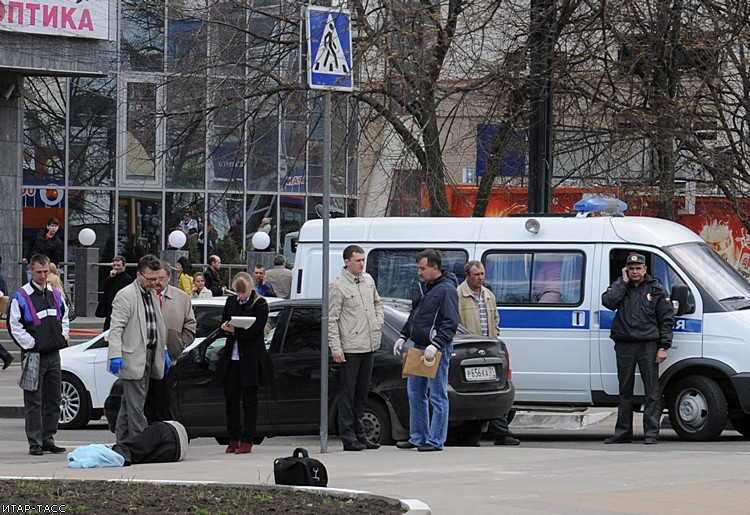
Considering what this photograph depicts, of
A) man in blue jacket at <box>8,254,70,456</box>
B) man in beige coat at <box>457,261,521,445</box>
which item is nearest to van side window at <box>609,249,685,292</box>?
man in beige coat at <box>457,261,521,445</box>

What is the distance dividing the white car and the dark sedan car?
1.98 m

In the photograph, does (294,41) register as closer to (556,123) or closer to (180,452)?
(556,123)

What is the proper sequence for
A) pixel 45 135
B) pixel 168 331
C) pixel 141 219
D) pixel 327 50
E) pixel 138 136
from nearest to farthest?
pixel 327 50
pixel 168 331
pixel 138 136
pixel 45 135
pixel 141 219

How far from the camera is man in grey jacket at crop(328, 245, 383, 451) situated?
1273 centimetres

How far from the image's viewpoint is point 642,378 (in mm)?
14164

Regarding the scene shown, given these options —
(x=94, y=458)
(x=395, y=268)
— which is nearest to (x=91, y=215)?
(x=395, y=268)

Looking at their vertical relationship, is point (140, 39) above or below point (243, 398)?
above

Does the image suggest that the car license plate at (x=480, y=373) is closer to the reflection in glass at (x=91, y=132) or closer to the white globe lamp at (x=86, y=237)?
the white globe lamp at (x=86, y=237)

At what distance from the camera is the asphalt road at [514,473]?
29.6ft

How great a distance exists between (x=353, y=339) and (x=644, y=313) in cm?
312

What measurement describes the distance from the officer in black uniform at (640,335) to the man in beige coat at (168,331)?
4257mm

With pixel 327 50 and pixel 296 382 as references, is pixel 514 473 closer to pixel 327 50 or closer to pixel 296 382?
pixel 296 382

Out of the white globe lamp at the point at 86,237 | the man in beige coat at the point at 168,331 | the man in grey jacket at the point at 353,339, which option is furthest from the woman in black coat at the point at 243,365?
the white globe lamp at the point at 86,237

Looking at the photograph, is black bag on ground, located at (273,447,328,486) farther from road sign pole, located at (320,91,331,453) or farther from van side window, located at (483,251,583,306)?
van side window, located at (483,251,583,306)
